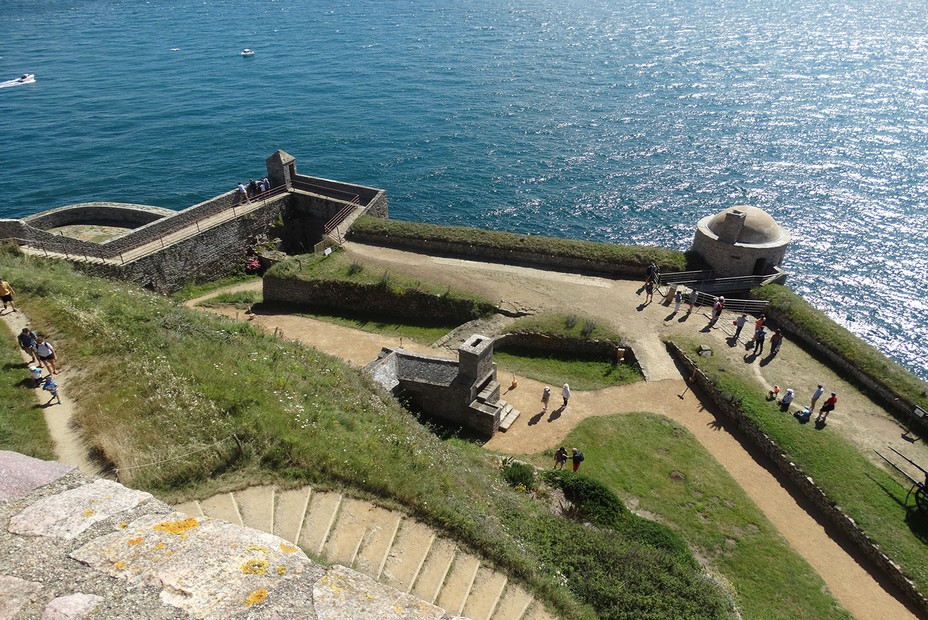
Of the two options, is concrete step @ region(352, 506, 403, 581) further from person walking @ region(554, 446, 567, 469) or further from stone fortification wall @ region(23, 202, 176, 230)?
stone fortification wall @ region(23, 202, 176, 230)

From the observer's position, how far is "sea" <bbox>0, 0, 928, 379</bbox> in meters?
49.2

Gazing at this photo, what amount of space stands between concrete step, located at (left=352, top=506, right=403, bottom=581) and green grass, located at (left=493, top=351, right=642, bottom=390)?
14.6m

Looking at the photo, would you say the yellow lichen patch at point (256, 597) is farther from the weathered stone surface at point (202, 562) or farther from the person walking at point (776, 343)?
the person walking at point (776, 343)

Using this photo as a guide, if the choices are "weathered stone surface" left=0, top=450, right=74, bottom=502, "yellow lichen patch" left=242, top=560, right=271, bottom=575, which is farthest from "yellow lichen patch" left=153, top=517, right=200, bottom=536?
"weathered stone surface" left=0, top=450, right=74, bottom=502

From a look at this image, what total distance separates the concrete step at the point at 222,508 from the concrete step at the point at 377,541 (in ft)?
8.97

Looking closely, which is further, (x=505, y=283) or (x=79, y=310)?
(x=505, y=283)

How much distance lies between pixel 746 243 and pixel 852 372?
9.38m

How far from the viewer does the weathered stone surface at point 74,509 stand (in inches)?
301

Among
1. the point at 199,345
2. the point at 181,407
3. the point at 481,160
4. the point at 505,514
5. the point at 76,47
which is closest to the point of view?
the point at 181,407

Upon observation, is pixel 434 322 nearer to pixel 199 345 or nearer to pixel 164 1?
pixel 199 345

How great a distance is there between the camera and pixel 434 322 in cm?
3166

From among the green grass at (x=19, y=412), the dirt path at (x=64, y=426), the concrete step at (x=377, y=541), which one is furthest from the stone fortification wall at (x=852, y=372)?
the green grass at (x=19, y=412)

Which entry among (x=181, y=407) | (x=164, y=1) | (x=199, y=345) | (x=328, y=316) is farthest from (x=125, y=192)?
(x=164, y=1)

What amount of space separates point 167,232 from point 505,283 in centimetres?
2167
